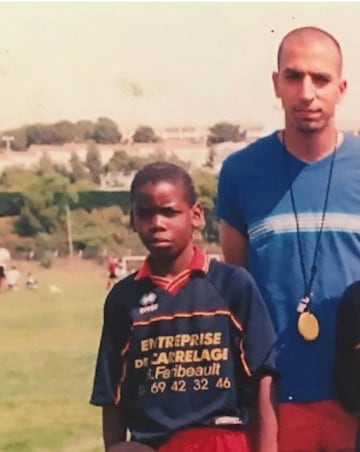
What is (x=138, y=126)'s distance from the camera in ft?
7.53

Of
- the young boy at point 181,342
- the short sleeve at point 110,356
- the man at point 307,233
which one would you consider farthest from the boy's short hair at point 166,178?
the short sleeve at point 110,356

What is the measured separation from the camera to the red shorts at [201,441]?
6.22 ft

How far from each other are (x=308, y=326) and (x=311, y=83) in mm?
513

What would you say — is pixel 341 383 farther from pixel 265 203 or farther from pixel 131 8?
pixel 131 8

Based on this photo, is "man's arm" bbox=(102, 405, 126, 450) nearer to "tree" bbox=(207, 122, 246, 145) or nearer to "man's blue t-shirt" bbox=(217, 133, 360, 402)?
"man's blue t-shirt" bbox=(217, 133, 360, 402)

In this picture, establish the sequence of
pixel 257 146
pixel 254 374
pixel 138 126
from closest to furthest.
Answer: pixel 254 374, pixel 257 146, pixel 138 126

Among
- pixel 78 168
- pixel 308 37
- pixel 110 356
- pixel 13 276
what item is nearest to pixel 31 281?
pixel 13 276

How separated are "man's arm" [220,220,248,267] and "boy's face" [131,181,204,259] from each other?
0.19m

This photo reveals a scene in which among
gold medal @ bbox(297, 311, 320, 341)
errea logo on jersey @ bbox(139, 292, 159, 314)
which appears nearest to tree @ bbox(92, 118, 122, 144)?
errea logo on jersey @ bbox(139, 292, 159, 314)

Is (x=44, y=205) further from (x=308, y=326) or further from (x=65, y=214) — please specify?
(x=308, y=326)

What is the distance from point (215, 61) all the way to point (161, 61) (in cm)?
13

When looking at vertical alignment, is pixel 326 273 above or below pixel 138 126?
below

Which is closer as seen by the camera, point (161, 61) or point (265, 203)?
point (265, 203)

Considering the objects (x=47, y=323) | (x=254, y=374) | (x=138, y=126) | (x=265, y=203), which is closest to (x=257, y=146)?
(x=265, y=203)
